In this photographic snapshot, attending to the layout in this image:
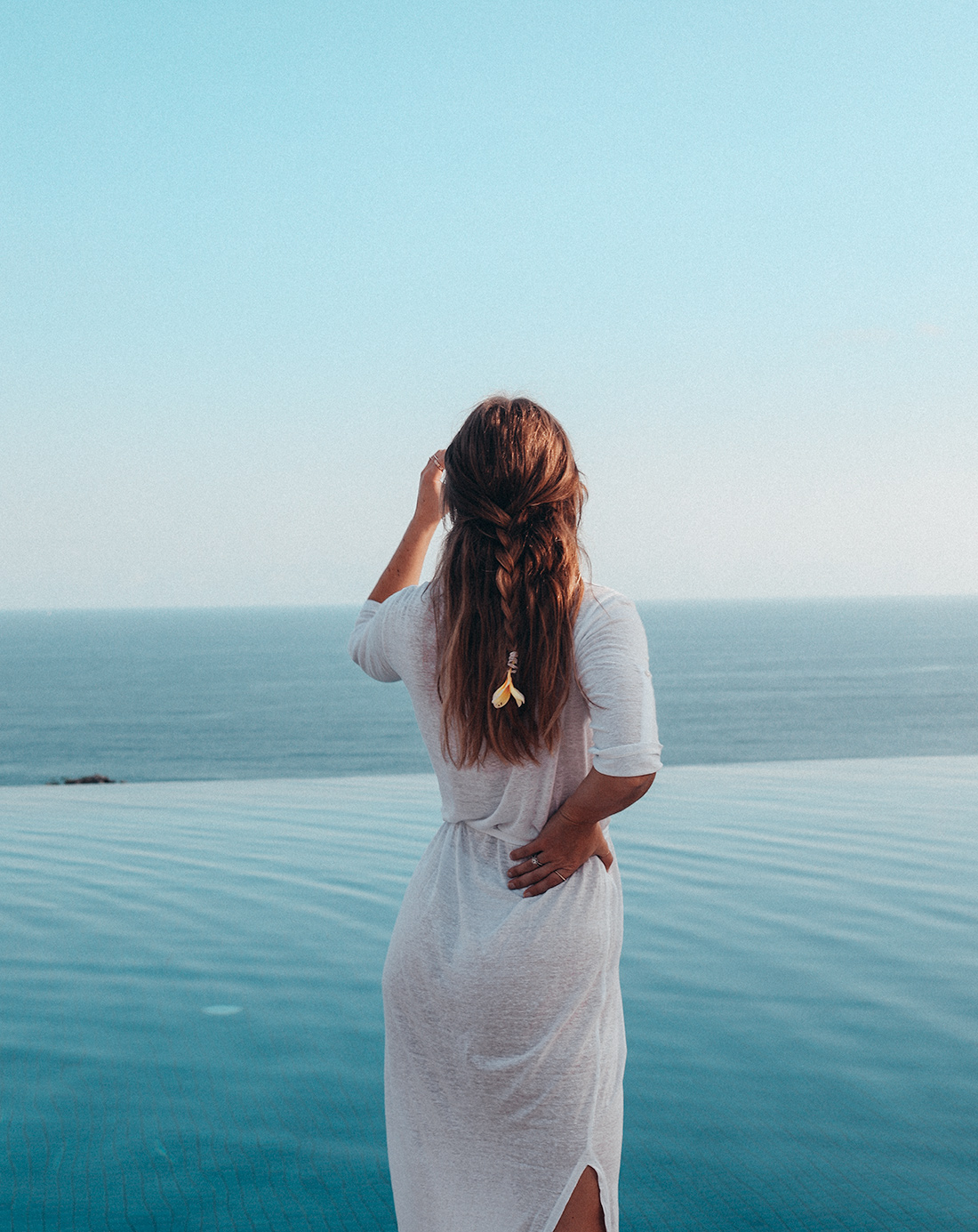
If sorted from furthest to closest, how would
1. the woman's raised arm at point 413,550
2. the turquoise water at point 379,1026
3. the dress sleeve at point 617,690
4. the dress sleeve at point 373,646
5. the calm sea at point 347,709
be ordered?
the calm sea at point 347,709
the turquoise water at point 379,1026
the woman's raised arm at point 413,550
the dress sleeve at point 373,646
the dress sleeve at point 617,690

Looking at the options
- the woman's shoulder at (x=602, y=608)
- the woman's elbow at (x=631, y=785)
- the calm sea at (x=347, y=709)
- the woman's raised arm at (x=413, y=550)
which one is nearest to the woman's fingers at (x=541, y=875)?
the woman's elbow at (x=631, y=785)

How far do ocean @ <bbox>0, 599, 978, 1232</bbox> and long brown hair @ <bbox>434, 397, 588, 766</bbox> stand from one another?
4.46 ft

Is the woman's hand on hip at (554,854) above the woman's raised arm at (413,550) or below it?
below

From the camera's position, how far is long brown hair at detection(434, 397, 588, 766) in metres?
1.22

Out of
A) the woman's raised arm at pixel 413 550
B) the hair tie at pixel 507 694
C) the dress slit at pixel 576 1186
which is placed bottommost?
the dress slit at pixel 576 1186

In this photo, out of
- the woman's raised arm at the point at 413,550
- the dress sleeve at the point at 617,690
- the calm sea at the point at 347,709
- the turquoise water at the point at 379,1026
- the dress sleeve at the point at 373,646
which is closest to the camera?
the dress sleeve at the point at 617,690

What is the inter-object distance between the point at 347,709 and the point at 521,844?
63.5 metres

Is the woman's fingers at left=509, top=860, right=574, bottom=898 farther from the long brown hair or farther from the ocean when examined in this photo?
the ocean

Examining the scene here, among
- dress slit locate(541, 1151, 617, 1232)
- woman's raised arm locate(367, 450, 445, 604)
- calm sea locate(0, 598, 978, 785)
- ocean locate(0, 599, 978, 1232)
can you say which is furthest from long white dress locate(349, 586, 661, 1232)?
calm sea locate(0, 598, 978, 785)

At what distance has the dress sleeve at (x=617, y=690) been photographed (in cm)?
119

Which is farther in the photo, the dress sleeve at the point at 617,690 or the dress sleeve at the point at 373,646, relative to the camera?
the dress sleeve at the point at 373,646

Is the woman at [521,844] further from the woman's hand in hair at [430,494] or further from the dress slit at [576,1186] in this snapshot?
the woman's hand in hair at [430,494]

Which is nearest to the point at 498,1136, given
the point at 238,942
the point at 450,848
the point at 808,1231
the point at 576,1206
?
the point at 576,1206

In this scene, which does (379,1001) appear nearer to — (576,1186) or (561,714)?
(576,1186)
